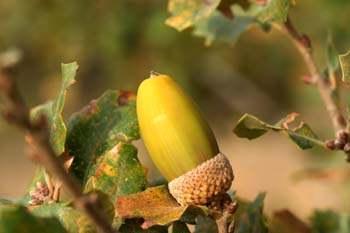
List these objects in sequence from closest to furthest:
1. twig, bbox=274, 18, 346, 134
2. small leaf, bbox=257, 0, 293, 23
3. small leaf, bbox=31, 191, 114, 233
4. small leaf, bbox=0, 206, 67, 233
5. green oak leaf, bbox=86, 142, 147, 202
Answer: small leaf, bbox=0, 206, 67, 233 < small leaf, bbox=31, 191, 114, 233 < green oak leaf, bbox=86, 142, 147, 202 < small leaf, bbox=257, 0, 293, 23 < twig, bbox=274, 18, 346, 134

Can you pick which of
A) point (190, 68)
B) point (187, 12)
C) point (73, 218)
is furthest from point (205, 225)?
point (190, 68)

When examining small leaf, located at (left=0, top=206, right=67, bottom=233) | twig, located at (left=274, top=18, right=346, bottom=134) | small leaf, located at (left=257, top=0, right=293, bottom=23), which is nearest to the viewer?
small leaf, located at (left=0, top=206, right=67, bottom=233)

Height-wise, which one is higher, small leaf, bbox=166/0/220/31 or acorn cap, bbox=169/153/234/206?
small leaf, bbox=166/0/220/31

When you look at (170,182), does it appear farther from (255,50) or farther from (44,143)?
(255,50)

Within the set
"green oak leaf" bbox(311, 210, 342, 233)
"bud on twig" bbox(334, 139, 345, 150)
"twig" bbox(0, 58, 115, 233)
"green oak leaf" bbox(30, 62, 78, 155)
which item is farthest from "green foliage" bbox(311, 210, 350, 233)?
"twig" bbox(0, 58, 115, 233)

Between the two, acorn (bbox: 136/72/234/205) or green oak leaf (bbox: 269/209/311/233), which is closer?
acorn (bbox: 136/72/234/205)

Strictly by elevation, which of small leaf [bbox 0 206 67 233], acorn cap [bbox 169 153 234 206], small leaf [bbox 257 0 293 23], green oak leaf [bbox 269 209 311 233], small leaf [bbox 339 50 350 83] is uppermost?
small leaf [bbox 257 0 293 23]

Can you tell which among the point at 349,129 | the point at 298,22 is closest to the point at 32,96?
the point at 298,22

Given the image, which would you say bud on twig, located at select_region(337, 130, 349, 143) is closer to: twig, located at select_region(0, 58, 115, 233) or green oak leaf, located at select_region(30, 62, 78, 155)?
green oak leaf, located at select_region(30, 62, 78, 155)

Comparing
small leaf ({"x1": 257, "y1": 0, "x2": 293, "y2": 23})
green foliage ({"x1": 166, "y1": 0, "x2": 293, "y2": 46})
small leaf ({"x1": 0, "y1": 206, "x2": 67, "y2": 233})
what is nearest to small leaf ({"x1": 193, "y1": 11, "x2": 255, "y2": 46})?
green foliage ({"x1": 166, "y1": 0, "x2": 293, "y2": 46})
